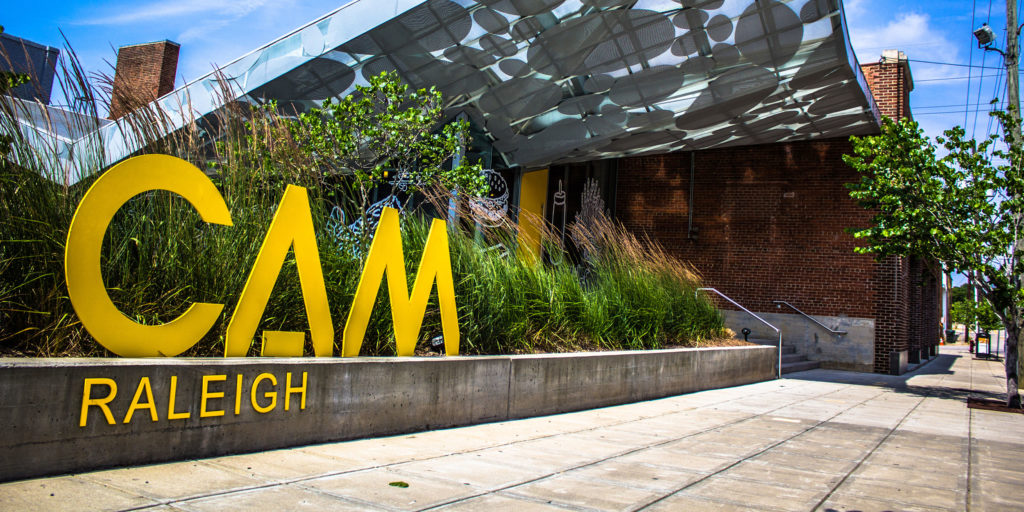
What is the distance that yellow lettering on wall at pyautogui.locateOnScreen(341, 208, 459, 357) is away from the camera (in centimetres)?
478

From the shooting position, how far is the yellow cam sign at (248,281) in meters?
3.49

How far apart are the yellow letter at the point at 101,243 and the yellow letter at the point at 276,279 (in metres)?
0.18

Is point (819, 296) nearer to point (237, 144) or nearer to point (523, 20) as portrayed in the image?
point (523, 20)

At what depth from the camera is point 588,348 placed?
24.1 ft

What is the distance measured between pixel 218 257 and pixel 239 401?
881 millimetres

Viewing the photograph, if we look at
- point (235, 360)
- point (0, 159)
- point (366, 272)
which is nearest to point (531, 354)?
point (366, 272)

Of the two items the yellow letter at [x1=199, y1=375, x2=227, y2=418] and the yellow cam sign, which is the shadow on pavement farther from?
the yellow letter at [x1=199, y1=375, x2=227, y2=418]

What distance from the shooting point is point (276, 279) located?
441 cm

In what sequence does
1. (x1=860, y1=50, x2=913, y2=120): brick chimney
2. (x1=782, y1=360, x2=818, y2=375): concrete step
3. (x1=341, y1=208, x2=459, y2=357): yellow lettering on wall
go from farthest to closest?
(x1=860, y1=50, x2=913, y2=120): brick chimney, (x1=782, y1=360, x2=818, y2=375): concrete step, (x1=341, y1=208, x2=459, y2=357): yellow lettering on wall

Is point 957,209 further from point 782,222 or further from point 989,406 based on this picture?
point 782,222

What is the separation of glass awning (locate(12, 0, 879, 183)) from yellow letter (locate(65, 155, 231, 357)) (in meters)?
5.78

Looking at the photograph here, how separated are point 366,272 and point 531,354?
2.05m

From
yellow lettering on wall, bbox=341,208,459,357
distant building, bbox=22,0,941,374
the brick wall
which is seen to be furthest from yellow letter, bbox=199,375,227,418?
the brick wall

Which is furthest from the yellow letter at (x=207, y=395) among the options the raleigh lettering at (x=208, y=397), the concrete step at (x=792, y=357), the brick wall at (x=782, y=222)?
the brick wall at (x=782, y=222)
